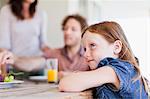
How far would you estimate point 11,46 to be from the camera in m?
2.56

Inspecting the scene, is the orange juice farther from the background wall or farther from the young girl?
the background wall

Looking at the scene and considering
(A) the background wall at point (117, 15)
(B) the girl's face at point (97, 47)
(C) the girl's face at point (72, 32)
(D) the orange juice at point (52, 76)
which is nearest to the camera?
(B) the girl's face at point (97, 47)

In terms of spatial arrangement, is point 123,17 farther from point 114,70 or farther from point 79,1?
point 114,70

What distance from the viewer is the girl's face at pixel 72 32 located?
2344mm

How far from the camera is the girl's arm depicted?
101 centimetres

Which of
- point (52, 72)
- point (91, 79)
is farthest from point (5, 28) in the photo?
point (91, 79)

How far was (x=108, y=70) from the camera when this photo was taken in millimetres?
1027

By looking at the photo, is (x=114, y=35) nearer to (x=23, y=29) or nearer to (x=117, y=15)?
A: (x=23, y=29)

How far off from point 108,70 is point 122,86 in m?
0.07

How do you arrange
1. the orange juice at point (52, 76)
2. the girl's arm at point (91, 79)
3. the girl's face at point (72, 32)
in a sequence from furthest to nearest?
the girl's face at point (72, 32)
the orange juice at point (52, 76)
the girl's arm at point (91, 79)

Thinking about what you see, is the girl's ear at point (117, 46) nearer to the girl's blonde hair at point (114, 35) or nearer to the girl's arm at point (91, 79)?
the girl's blonde hair at point (114, 35)

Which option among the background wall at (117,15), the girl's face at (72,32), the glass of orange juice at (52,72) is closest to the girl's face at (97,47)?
the glass of orange juice at (52,72)

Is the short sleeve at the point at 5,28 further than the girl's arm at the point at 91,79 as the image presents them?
Yes

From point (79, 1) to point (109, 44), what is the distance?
2.57 meters
